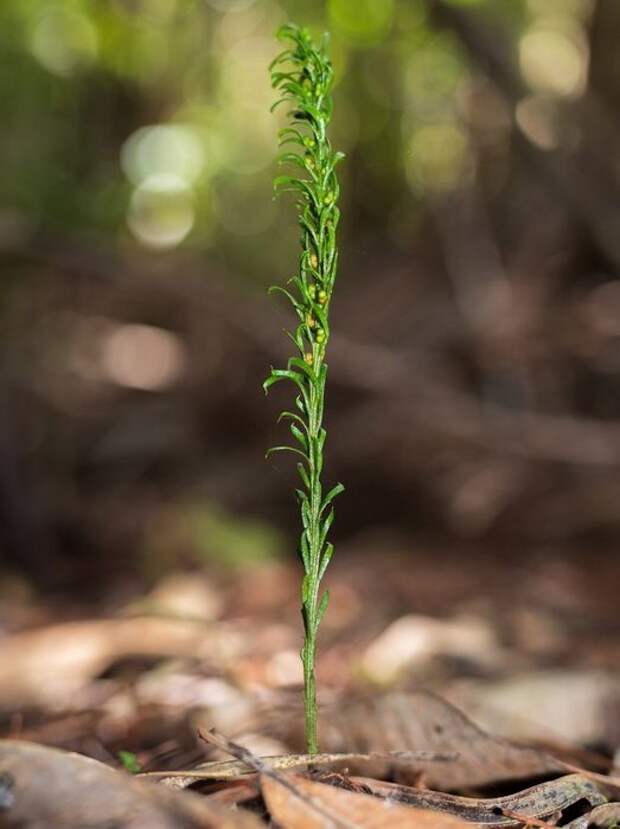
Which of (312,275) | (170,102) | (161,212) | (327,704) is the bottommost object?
(327,704)

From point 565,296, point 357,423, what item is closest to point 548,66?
point 565,296

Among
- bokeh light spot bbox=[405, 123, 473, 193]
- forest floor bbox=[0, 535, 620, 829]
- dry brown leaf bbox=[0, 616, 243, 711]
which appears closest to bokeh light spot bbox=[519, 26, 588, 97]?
bokeh light spot bbox=[405, 123, 473, 193]

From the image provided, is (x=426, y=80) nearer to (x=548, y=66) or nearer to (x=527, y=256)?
(x=548, y=66)

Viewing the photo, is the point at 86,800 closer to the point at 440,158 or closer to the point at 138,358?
the point at 440,158

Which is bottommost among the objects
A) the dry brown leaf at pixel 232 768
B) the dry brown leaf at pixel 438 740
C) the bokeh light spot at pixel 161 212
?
the dry brown leaf at pixel 438 740

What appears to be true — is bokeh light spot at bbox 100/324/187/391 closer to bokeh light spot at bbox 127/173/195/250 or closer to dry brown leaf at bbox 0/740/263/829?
bokeh light spot at bbox 127/173/195/250

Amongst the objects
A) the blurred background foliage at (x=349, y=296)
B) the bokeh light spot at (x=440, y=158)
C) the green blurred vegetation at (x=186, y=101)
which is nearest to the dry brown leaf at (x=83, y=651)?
the blurred background foliage at (x=349, y=296)

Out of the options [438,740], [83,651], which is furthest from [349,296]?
[438,740]

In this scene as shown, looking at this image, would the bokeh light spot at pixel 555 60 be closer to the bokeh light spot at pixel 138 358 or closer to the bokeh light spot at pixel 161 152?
the bokeh light spot at pixel 138 358
